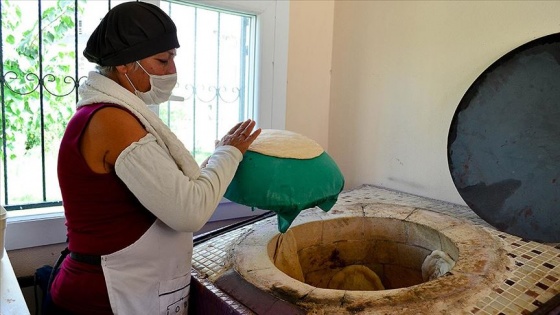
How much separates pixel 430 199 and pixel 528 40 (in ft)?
2.21

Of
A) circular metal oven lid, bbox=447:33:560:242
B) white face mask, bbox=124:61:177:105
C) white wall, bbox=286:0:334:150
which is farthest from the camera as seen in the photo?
white wall, bbox=286:0:334:150

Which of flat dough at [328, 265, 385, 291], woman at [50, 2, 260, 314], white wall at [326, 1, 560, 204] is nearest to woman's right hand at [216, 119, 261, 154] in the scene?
woman at [50, 2, 260, 314]

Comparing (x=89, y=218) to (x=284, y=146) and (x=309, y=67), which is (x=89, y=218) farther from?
(x=309, y=67)

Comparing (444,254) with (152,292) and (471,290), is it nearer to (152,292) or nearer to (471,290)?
(471,290)

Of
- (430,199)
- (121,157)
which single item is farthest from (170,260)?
(430,199)

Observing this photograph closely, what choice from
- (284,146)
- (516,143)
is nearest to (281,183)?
(284,146)

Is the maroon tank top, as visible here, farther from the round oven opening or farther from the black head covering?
the round oven opening

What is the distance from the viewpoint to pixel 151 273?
2.88 ft

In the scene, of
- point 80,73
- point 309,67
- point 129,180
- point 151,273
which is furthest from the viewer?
point 309,67

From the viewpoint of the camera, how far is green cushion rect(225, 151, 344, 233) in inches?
36.9

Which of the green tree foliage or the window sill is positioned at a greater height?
the green tree foliage

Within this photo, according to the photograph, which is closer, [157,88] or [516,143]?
→ [157,88]

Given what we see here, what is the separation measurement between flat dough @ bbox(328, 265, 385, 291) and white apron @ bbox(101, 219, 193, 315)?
568mm

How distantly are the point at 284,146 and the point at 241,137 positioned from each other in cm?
11
